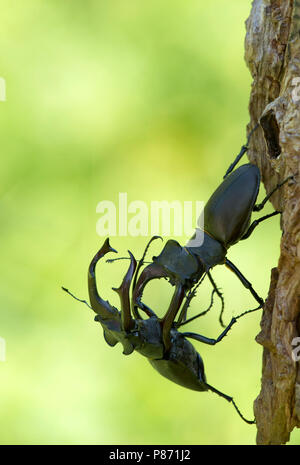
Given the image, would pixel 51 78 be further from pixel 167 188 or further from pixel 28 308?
pixel 28 308

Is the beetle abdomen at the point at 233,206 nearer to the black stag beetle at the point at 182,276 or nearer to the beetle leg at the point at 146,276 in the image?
the black stag beetle at the point at 182,276

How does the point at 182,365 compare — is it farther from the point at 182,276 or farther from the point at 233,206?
the point at 233,206

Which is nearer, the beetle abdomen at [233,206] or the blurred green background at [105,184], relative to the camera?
the beetle abdomen at [233,206]

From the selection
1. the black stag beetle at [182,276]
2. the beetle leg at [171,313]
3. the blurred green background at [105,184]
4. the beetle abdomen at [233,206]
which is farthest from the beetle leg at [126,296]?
the blurred green background at [105,184]

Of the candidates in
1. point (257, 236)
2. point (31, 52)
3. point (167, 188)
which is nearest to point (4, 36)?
point (31, 52)

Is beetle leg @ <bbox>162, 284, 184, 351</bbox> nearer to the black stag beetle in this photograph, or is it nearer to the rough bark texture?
the black stag beetle

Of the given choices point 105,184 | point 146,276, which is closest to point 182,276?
point 146,276

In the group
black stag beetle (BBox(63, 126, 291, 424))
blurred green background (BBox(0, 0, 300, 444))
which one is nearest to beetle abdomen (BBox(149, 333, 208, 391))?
black stag beetle (BBox(63, 126, 291, 424))
